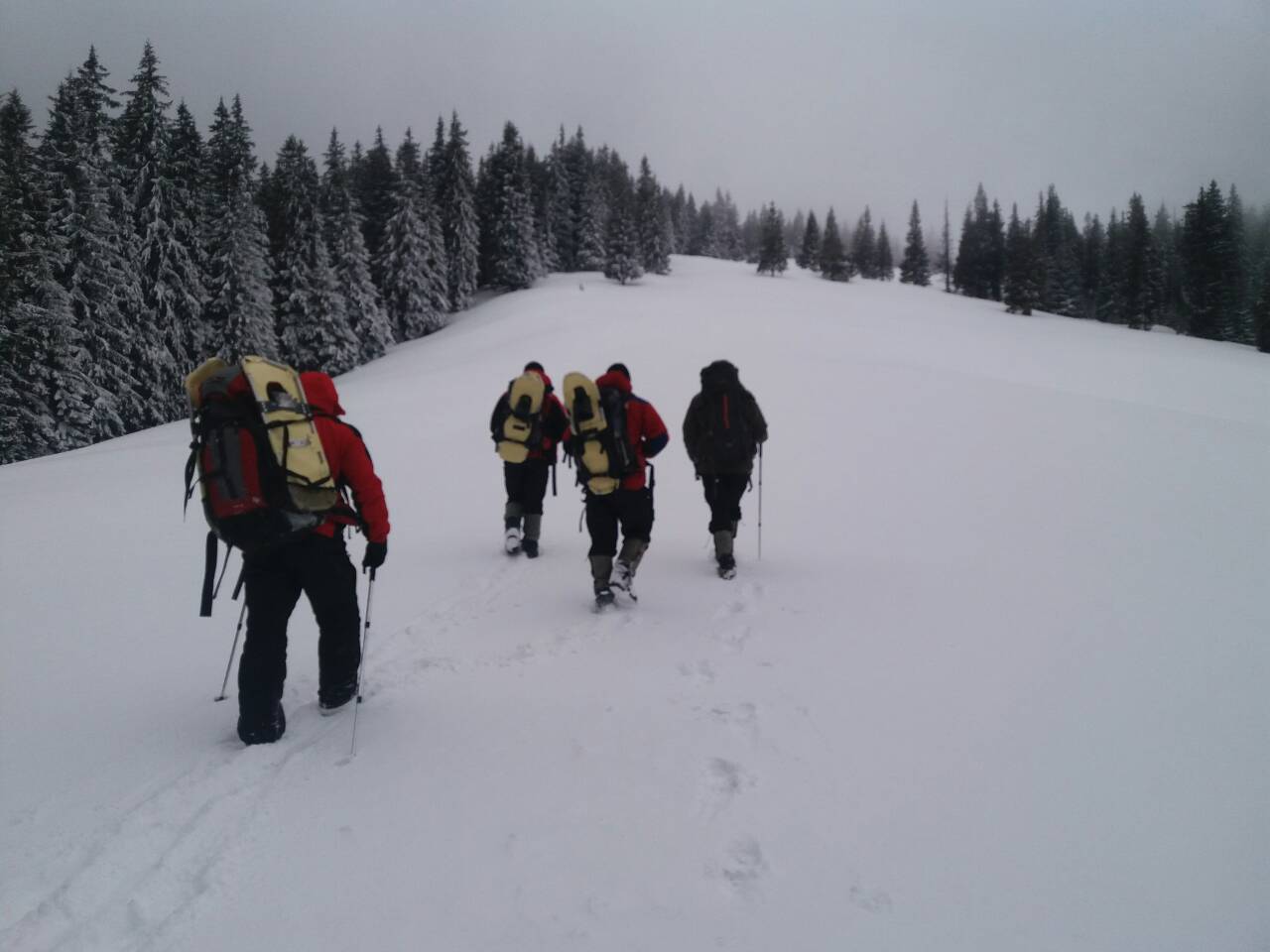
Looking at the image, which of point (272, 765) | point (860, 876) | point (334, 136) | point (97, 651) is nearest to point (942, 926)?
point (860, 876)

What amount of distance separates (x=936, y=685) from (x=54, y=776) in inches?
197

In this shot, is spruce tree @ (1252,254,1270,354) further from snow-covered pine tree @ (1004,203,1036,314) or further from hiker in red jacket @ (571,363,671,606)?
hiker in red jacket @ (571,363,671,606)

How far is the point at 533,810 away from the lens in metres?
3.18

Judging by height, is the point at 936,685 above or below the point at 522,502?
below

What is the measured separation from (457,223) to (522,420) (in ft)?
155

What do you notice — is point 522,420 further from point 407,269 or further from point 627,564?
point 407,269

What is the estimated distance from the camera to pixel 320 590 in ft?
12.9

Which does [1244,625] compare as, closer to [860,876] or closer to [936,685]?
[936,685]

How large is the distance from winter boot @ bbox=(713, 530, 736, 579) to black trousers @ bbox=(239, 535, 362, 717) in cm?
390

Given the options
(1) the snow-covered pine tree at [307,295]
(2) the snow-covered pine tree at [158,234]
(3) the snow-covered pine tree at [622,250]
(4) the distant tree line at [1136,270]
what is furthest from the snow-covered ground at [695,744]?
(3) the snow-covered pine tree at [622,250]

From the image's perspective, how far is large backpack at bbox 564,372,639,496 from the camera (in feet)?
A: 19.5

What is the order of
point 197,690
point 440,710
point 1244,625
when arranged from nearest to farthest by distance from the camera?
point 440,710, point 197,690, point 1244,625

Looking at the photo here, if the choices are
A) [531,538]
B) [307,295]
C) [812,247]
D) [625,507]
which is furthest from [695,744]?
[812,247]

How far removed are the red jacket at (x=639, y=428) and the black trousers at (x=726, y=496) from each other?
4.16 ft
